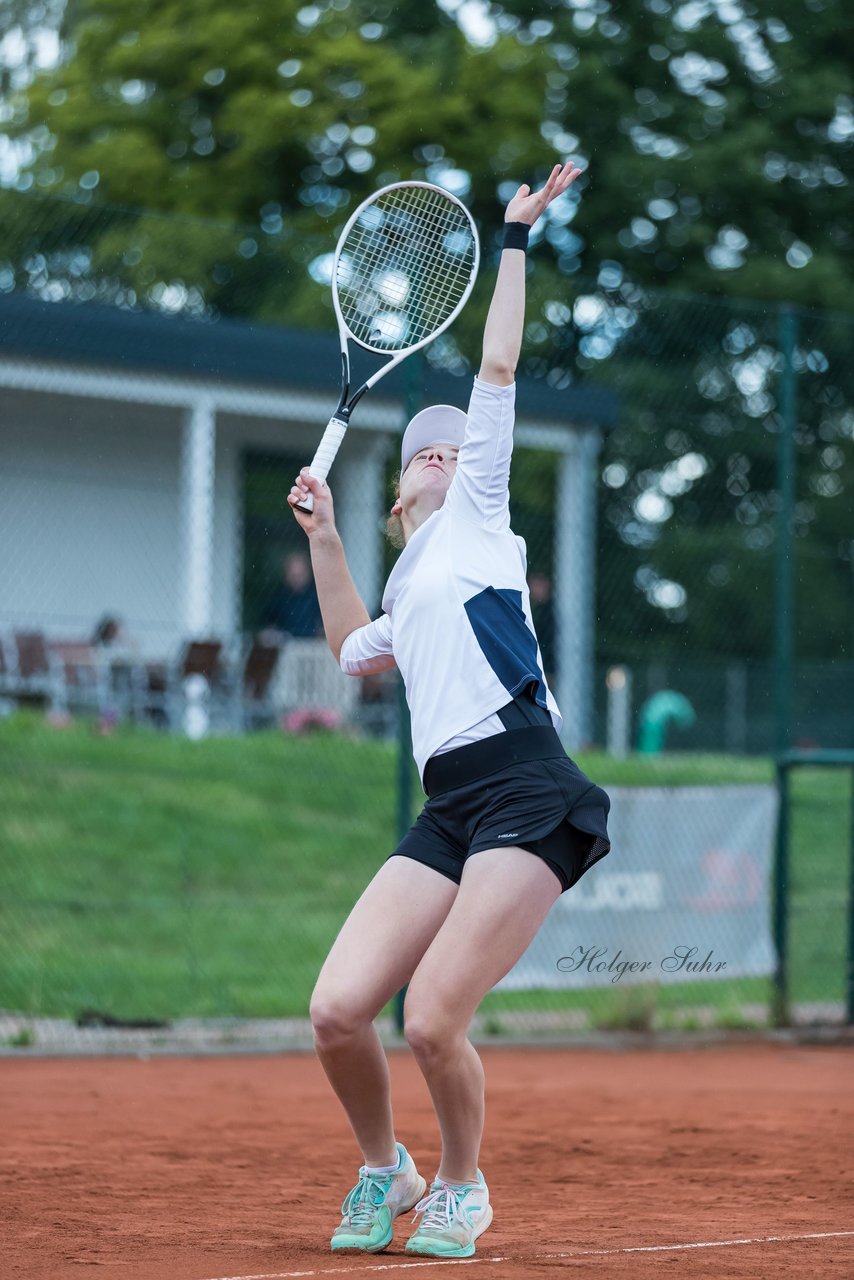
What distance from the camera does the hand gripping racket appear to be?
5.23 metres

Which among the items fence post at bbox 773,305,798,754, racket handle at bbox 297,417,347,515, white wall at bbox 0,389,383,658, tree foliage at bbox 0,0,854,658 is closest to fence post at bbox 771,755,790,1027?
fence post at bbox 773,305,798,754

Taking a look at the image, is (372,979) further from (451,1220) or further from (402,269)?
(402,269)

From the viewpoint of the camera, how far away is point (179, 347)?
9.39 meters

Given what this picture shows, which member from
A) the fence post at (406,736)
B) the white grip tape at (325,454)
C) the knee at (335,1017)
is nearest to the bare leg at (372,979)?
the knee at (335,1017)

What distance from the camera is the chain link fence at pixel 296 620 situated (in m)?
9.33

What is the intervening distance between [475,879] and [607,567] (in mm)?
6830

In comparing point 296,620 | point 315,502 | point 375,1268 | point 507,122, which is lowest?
point 375,1268

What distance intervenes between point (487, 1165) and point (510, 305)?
9.38 ft

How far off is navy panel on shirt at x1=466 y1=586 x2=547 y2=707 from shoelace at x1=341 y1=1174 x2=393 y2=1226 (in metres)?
1.14

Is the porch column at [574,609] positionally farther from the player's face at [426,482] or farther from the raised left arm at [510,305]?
the raised left arm at [510,305]

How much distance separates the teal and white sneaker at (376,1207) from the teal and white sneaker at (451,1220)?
74mm

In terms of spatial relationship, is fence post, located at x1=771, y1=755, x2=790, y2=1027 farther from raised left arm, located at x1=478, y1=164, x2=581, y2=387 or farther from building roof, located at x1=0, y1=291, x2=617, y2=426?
raised left arm, located at x1=478, y1=164, x2=581, y2=387
